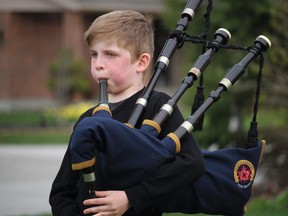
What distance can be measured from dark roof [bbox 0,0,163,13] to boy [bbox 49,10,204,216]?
25.2 meters

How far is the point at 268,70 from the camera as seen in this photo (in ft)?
26.6

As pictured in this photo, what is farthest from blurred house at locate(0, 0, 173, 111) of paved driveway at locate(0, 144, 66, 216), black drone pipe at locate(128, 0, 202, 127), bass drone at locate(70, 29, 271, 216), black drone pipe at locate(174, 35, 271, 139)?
bass drone at locate(70, 29, 271, 216)

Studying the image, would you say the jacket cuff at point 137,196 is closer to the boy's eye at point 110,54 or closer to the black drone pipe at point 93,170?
the black drone pipe at point 93,170

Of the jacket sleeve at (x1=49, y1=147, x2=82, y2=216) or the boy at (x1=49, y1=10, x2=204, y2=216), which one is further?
the jacket sleeve at (x1=49, y1=147, x2=82, y2=216)

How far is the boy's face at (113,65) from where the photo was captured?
2.77 meters

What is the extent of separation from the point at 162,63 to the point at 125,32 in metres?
0.22

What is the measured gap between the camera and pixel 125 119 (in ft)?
9.27

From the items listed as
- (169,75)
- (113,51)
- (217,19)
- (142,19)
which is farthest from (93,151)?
(169,75)

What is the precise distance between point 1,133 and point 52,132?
58.5 inches

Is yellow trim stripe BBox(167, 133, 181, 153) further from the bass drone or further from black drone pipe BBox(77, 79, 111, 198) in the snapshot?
black drone pipe BBox(77, 79, 111, 198)

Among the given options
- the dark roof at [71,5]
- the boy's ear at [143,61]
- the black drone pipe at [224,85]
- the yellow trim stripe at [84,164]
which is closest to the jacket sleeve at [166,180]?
the black drone pipe at [224,85]

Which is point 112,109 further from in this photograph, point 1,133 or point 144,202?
point 1,133

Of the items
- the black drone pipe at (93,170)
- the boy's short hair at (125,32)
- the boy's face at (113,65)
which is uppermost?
the boy's short hair at (125,32)

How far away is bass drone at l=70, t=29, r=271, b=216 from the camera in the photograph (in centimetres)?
250
